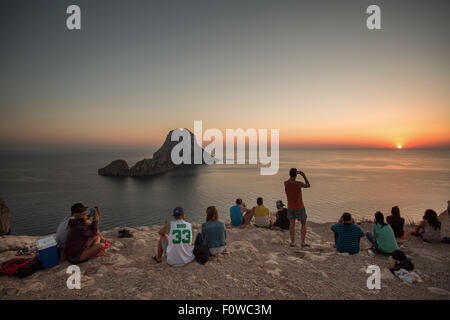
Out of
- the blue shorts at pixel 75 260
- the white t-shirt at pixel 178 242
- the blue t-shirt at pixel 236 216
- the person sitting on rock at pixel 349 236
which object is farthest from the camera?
the blue t-shirt at pixel 236 216

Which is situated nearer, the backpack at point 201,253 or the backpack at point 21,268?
the backpack at point 21,268

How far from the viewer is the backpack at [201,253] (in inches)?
246

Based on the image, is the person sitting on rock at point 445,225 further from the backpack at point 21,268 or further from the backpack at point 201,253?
the backpack at point 21,268

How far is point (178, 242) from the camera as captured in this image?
20.1ft

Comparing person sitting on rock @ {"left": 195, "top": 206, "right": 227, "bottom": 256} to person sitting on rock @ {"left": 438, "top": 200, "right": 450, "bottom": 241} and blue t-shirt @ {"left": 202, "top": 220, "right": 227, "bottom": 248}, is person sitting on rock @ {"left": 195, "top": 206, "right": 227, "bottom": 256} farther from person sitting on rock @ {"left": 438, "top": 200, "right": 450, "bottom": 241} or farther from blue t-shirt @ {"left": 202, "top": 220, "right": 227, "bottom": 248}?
person sitting on rock @ {"left": 438, "top": 200, "right": 450, "bottom": 241}

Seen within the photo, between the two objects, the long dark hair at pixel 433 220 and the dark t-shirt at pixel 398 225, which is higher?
the long dark hair at pixel 433 220

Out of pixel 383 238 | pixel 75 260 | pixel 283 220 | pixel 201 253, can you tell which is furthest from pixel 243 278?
pixel 283 220

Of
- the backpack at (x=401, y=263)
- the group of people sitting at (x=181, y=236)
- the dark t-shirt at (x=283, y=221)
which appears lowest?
the dark t-shirt at (x=283, y=221)

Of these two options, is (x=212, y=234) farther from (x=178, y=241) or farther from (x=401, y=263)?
(x=401, y=263)

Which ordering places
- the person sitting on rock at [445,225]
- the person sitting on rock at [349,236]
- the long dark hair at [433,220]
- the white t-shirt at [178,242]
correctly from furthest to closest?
the person sitting on rock at [445,225] → the long dark hair at [433,220] → the person sitting on rock at [349,236] → the white t-shirt at [178,242]

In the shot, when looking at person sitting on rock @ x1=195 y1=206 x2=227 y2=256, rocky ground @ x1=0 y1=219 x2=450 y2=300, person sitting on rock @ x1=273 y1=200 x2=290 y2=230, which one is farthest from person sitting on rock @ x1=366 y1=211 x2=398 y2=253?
person sitting on rock @ x1=195 y1=206 x2=227 y2=256

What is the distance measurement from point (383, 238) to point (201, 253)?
689 cm

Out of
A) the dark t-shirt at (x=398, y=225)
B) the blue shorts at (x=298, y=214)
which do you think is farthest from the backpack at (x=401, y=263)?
the dark t-shirt at (x=398, y=225)
